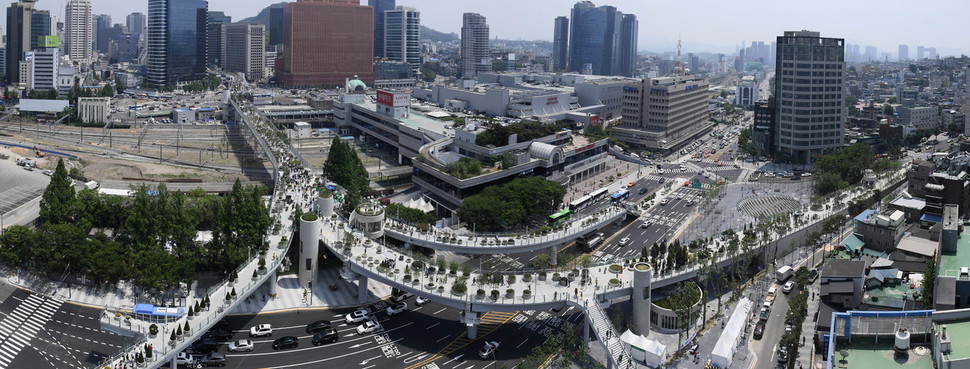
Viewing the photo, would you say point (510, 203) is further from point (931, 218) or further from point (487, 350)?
point (931, 218)

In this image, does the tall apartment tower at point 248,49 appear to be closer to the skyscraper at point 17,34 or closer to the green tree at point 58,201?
the skyscraper at point 17,34

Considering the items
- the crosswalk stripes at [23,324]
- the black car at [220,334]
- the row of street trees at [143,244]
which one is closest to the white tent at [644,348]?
the black car at [220,334]

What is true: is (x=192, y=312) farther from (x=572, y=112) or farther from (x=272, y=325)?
(x=572, y=112)

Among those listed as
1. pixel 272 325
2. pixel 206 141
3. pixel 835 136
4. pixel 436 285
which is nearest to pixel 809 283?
pixel 436 285

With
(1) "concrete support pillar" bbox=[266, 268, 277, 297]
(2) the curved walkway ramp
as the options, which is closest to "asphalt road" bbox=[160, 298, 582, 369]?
(1) "concrete support pillar" bbox=[266, 268, 277, 297]

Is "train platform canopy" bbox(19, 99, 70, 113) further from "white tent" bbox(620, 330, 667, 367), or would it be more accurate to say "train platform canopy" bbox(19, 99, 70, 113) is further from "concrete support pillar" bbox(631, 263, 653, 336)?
"white tent" bbox(620, 330, 667, 367)
